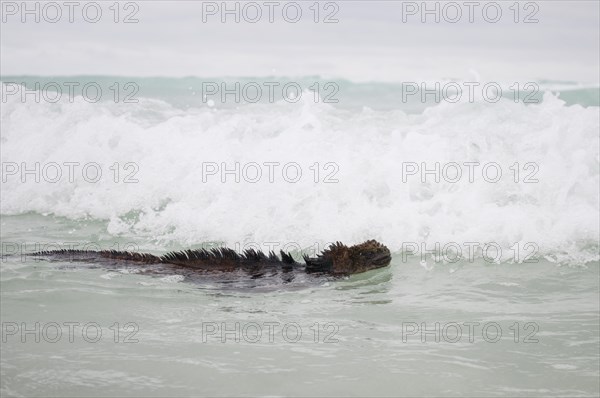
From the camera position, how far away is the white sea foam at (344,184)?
848 cm

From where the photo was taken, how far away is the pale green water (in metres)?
4.42

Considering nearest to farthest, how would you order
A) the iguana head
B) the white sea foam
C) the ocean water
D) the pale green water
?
the pale green water, the ocean water, the iguana head, the white sea foam

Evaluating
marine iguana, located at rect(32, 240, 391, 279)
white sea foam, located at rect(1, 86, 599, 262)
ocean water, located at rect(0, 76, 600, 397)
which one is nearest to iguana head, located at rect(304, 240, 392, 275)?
marine iguana, located at rect(32, 240, 391, 279)

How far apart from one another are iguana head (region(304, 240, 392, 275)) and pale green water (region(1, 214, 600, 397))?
0.13m

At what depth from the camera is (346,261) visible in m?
6.54

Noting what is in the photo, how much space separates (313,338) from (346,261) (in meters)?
1.47

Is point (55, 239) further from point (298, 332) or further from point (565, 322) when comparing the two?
point (565, 322)

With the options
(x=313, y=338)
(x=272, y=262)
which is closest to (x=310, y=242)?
(x=272, y=262)

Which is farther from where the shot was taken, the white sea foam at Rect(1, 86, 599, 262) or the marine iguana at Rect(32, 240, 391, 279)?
the white sea foam at Rect(1, 86, 599, 262)

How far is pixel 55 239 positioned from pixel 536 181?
20.3 feet

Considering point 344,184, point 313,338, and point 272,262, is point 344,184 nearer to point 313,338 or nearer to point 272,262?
point 272,262

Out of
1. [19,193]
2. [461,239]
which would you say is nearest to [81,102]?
[19,193]

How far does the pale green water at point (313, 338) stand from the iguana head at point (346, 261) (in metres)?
0.13

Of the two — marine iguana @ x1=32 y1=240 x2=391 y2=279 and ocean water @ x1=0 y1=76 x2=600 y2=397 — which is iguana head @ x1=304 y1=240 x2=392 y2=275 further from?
ocean water @ x1=0 y1=76 x2=600 y2=397
